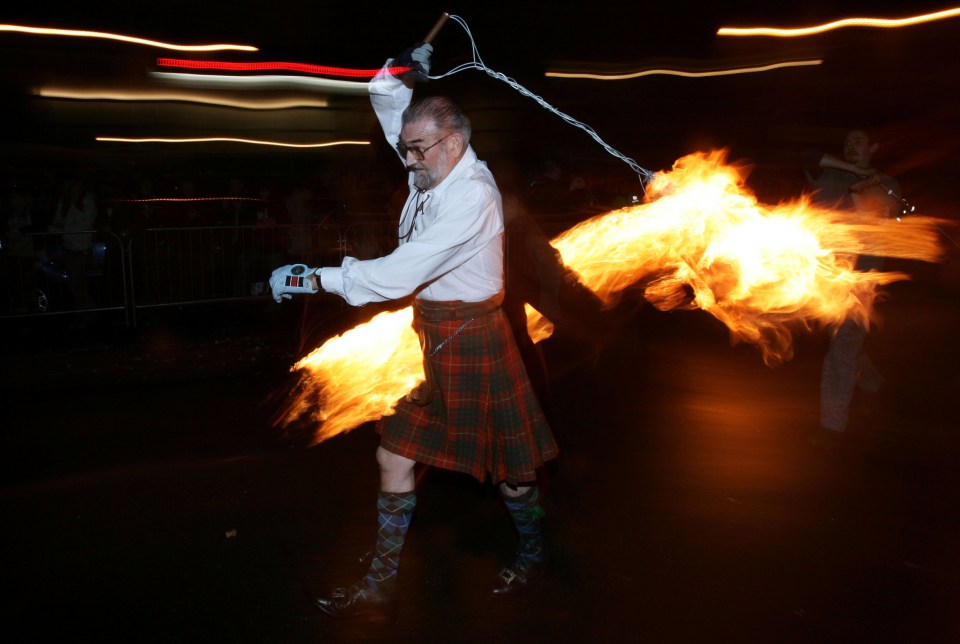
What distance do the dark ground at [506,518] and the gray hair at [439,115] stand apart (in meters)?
1.96

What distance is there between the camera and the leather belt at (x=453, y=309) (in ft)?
10.8

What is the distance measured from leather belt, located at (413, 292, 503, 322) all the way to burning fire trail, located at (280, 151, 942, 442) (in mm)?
231

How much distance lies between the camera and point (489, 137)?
1407 cm

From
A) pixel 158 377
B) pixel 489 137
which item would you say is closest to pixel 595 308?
pixel 158 377

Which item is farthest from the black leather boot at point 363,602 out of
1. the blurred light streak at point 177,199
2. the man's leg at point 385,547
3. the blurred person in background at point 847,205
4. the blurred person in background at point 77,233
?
the blurred light streak at point 177,199

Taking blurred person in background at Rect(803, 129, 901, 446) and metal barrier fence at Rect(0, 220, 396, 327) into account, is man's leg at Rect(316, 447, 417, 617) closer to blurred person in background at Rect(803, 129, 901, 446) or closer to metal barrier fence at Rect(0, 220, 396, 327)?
blurred person in background at Rect(803, 129, 901, 446)

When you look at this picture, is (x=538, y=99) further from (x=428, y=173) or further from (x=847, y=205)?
(x=847, y=205)

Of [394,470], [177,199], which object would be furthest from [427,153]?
[177,199]

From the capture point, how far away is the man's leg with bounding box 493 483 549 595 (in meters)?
3.54

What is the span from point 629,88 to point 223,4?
346 inches

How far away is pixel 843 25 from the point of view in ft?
61.4

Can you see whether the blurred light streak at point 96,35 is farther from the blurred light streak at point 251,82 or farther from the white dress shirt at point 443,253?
the white dress shirt at point 443,253

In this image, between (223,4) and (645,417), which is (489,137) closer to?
(223,4)

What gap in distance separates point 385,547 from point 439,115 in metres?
1.73
